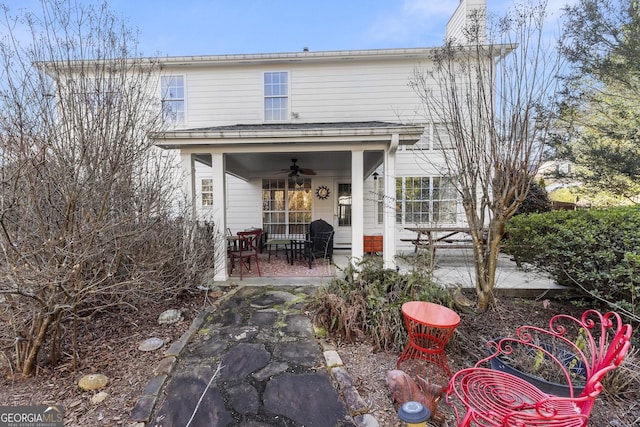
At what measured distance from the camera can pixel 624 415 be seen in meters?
2.22

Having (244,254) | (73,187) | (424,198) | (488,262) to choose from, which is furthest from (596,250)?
(73,187)

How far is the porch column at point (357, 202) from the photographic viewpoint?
5.16 meters

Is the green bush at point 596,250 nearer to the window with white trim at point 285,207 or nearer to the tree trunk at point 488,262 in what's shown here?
the tree trunk at point 488,262

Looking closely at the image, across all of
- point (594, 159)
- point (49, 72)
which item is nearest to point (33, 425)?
point (49, 72)

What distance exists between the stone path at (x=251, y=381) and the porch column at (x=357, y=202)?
1951mm

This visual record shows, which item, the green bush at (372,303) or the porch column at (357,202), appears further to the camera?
the porch column at (357,202)

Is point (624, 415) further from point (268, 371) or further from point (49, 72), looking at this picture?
point (49, 72)

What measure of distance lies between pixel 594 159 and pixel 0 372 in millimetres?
9990

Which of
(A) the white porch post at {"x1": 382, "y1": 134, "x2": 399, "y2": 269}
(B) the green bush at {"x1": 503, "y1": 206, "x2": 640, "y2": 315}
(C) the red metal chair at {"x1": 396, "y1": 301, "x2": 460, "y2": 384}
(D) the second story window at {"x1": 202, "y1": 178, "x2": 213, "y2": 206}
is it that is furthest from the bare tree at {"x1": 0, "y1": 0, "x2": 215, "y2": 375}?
(B) the green bush at {"x1": 503, "y1": 206, "x2": 640, "y2": 315}

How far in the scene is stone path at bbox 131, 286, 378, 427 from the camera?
213 cm

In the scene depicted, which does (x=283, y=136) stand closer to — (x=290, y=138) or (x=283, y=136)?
(x=283, y=136)

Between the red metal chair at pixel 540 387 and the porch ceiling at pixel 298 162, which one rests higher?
the porch ceiling at pixel 298 162

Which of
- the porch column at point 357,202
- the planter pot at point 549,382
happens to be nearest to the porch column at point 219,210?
the porch column at point 357,202

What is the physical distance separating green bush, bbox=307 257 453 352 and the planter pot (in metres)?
0.89
